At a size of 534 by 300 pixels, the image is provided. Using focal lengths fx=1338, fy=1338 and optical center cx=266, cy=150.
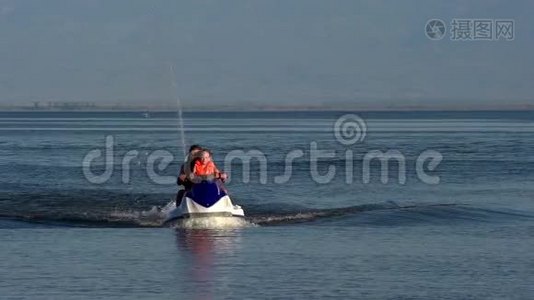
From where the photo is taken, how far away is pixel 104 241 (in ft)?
87.5

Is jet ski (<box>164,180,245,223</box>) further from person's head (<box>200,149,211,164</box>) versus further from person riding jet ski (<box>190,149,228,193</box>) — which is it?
person's head (<box>200,149,211,164</box>)

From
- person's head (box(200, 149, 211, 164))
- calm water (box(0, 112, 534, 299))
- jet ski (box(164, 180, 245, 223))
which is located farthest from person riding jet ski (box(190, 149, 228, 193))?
calm water (box(0, 112, 534, 299))

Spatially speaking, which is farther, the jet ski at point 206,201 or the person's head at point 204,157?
the person's head at point 204,157

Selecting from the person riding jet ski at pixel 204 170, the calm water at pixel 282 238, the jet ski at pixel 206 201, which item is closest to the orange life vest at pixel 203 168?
the person riding jet ski at pixel 204 170

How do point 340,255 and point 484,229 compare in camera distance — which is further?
point 484,229

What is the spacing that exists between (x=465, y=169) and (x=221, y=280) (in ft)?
101

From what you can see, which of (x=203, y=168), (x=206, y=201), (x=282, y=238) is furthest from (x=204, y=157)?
(x=282, y=238)

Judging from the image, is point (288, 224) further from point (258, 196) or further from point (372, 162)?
point (372, 162)

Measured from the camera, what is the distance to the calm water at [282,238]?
2050 cm

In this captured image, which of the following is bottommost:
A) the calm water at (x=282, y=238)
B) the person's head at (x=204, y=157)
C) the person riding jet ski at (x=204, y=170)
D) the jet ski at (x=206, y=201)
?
the calm water at (x=282, y=238)

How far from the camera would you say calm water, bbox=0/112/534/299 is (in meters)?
20.5

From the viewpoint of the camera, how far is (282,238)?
27.2 meters

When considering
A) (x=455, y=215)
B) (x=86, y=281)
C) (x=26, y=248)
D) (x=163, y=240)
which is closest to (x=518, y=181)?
(x=455, y=215)

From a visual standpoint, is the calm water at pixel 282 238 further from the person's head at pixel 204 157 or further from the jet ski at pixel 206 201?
the person's head at pixel 204 157
